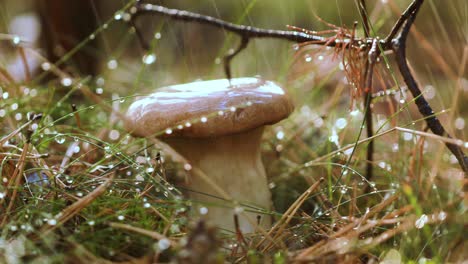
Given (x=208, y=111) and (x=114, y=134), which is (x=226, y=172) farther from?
(x=114, y=134)

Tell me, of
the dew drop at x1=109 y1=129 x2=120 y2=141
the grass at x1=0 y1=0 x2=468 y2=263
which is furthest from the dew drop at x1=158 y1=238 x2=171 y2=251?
the dew drop at x1=109 y1=129 x2=120 y2=141

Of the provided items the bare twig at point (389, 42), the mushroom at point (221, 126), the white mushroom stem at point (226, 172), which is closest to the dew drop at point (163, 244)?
the mushroom at point (221, 126)

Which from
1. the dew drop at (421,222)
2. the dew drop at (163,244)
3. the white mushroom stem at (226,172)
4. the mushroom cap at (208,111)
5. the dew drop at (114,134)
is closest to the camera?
the dew drop at (163,244)

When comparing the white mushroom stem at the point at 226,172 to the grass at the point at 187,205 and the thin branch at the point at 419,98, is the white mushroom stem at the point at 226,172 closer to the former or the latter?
the grass at the point at 187,205

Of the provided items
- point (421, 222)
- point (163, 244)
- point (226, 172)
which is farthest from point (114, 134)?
point (421, 222)

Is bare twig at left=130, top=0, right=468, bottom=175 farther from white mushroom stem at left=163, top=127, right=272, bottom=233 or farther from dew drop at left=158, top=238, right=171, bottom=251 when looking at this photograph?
dew drop at left=158, top=238, right=171, bottom=251

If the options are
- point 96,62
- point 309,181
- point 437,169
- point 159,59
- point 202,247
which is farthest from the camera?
point 159,59

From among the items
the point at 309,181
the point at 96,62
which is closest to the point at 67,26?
the point at 96,62

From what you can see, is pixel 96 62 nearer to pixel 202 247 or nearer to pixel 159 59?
pixel 159 59
